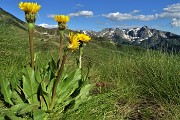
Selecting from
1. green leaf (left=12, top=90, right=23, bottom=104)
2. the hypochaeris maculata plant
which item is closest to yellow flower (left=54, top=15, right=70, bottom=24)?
the hypochaeris maculata plant

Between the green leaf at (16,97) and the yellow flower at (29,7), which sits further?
the green leaf at (16,97)

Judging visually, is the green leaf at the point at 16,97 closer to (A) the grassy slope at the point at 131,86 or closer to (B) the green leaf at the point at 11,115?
(A) the grassy slope at the point at 131,86

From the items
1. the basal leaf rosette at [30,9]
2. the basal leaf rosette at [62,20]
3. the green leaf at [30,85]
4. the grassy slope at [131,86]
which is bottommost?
the grassy slope at [131,86]

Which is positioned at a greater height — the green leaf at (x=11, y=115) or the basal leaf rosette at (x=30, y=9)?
the basal leaf rosette at (x=30, y=9)

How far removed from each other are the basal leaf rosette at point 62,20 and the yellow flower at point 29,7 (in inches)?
13.8

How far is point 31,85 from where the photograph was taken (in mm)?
4812

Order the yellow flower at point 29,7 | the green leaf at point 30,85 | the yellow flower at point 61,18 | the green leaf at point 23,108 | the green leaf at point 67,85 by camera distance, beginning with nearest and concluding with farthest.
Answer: the yellow flower at point 29,7
the green leaf at point 23,108
the yellow flower at point 61,18
the green leaf at point 30,85
the green leaf at point 67,85

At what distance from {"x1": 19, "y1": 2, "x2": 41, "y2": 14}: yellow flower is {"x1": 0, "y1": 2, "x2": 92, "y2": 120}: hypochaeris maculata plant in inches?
1.8

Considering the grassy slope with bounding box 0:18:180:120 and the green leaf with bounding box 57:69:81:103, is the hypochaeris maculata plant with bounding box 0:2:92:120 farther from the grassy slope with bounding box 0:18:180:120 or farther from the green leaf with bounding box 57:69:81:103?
the grassy slope with bounding box 0:18:180:120

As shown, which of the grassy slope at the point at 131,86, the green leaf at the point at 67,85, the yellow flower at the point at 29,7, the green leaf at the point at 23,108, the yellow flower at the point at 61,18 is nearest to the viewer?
the yellow flower at the point at 29,7

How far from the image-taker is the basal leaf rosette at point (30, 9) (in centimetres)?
424

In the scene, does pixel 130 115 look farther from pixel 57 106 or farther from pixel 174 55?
Result: pixel 174 55

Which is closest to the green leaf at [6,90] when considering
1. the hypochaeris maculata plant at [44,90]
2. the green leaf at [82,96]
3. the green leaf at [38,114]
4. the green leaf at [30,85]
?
the hypochaeris maculata plant at [44,90]

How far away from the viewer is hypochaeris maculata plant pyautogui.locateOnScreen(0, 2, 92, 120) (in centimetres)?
455
